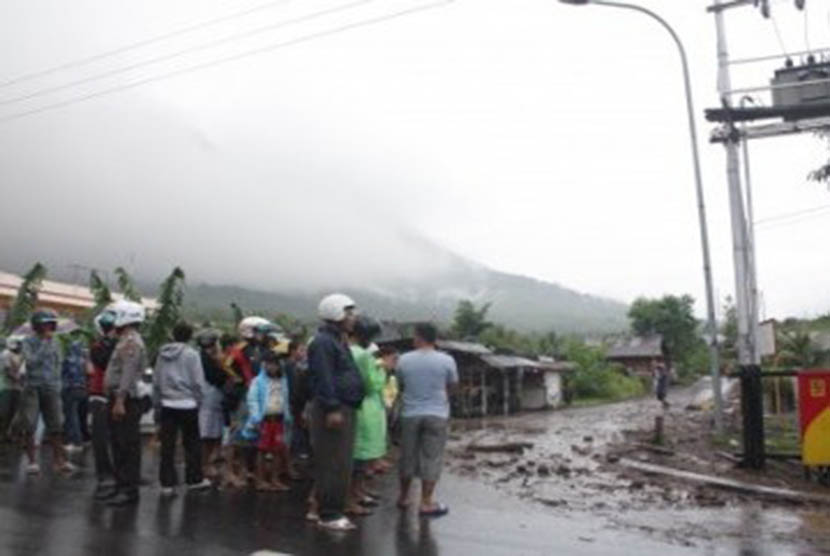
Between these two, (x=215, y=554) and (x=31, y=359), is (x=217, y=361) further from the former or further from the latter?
(x=215, y=554)

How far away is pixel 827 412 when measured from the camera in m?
9.99

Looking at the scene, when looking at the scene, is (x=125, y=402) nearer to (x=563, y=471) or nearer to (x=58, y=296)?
(x=563, y=471)

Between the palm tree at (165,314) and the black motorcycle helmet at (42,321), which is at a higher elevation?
the palm tree at (165,314)

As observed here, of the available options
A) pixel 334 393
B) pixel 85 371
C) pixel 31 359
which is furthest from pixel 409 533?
pixel 85 371

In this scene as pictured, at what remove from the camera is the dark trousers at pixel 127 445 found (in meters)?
7.62

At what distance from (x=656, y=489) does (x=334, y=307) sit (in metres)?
4.55

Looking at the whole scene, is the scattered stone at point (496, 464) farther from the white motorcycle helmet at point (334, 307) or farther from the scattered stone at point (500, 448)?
the white motorcycle helmet at point (334, 307)

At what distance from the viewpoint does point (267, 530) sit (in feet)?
22.3

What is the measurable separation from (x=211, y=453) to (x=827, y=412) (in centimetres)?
701

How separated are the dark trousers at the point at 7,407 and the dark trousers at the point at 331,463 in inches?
233

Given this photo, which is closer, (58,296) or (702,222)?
(702,222)

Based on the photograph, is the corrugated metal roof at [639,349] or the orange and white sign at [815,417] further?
the corrugated metal roof at [639,349]

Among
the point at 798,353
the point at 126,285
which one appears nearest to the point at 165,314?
the point at 126,285

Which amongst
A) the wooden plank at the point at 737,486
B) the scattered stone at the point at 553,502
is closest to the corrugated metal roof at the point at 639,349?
the wooden plank at the point at 737,486
